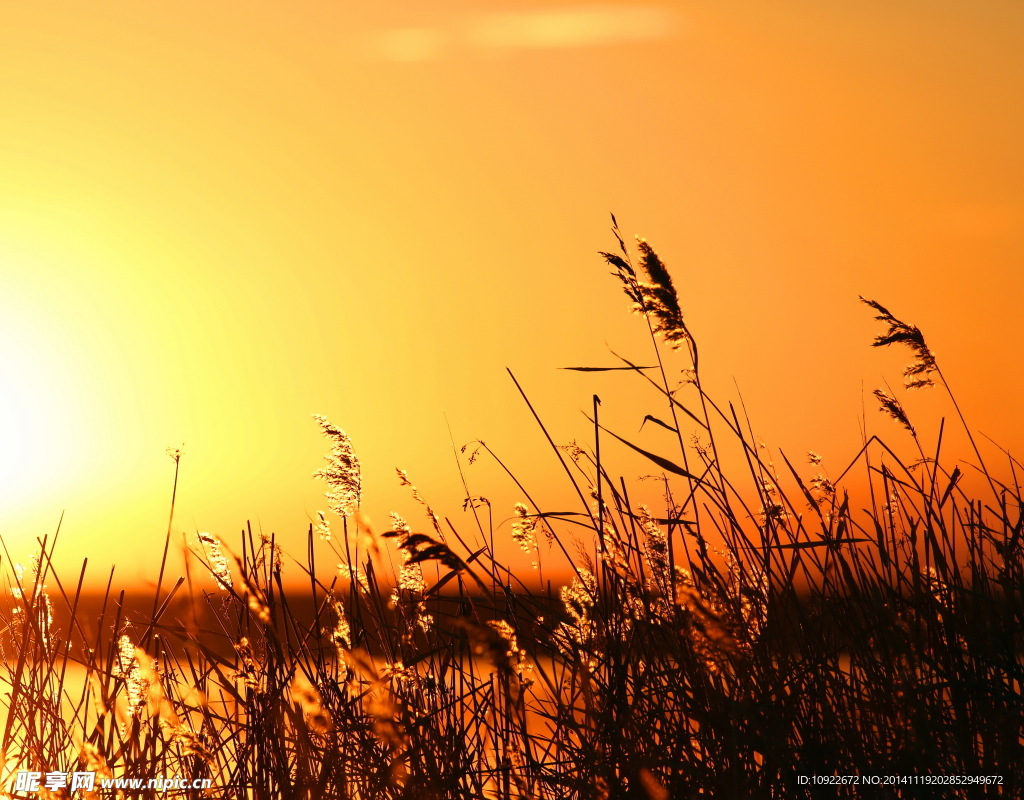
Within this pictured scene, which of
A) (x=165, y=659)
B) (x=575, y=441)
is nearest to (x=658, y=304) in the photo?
(x=575, y=441)

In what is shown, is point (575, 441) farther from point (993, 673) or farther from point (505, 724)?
point (993, 673)

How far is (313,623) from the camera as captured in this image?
2652 mm

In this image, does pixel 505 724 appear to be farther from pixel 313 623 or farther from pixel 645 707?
pixel 313 623

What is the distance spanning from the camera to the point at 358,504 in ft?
9.02

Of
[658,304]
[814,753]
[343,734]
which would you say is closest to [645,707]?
[814,753]

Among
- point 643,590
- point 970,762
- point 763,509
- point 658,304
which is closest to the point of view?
point 970,762

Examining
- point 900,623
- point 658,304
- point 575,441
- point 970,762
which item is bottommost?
point 970,762

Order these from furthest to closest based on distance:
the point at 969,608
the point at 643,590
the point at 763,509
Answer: the point at 763,509 → the point at 969,608 → the point at 643,590

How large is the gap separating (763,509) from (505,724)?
2.99ft

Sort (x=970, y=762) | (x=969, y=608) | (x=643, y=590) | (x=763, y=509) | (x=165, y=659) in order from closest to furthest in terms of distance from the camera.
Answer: (x=970, y=762)
(x=643, y=590)
(x=969, y=608)
(x=763, y=509)
(x=165, y=659)

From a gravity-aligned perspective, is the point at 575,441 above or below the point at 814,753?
above

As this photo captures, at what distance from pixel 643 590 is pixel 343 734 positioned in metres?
0.85

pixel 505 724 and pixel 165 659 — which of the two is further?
pixel 165 659

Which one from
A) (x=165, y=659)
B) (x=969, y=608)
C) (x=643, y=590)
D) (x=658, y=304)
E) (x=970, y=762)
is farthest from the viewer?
(x=165, y=659)
